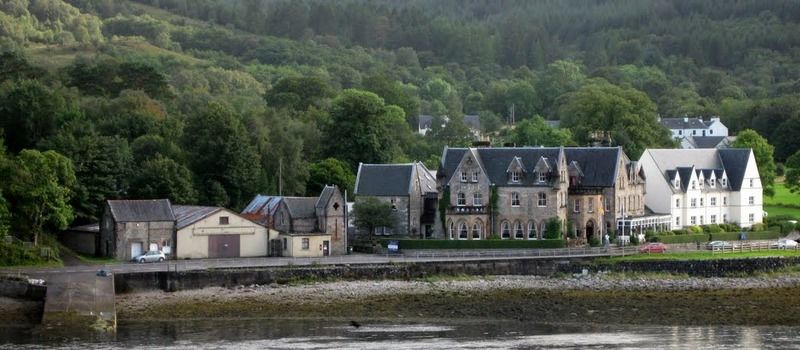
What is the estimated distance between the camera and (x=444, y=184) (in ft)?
273

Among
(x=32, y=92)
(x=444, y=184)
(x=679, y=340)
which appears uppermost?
(x=32, y=92)

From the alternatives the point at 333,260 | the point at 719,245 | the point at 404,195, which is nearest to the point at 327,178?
the point at 404,195

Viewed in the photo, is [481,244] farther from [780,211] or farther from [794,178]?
[794,178]

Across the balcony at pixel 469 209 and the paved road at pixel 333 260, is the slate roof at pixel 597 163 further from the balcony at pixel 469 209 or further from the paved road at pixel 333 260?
the paved road at pixel 333 260

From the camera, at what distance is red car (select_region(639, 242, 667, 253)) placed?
78.8 metres

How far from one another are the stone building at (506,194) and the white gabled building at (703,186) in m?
9.62

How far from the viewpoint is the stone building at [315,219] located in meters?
78.3

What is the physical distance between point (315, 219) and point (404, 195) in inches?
235

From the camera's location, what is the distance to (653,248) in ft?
260

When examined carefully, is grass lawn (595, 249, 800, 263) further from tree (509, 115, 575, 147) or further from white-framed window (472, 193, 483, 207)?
tree (509, 115, 575, 147)

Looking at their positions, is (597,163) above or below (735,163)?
below

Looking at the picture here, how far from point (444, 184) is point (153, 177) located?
46.9ft

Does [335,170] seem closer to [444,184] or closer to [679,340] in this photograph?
[444,184]

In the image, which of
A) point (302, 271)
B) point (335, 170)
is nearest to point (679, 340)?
point (302, 271)
